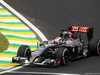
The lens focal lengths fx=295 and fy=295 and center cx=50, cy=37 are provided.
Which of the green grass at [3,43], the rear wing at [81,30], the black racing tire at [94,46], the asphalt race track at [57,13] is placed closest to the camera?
the black racing tire at [94,46]

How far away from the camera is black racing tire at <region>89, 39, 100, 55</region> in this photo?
15064 mm

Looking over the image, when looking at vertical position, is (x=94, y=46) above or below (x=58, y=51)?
above

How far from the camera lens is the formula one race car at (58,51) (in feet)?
39.5

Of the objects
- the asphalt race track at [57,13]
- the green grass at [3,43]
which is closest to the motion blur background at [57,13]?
the asphalt race track at [57,13]

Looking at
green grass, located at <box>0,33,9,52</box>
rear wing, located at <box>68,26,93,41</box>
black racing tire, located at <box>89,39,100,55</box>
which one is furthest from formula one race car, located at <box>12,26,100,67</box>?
green grass, located at <box>0,33,9,52</box>

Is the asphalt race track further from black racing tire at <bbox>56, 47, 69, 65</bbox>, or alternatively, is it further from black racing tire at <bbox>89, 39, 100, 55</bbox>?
black racing tire at <bbox>56, 47, 69, 65</bbox>

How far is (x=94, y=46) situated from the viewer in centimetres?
1509

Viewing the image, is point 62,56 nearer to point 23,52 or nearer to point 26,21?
point 23,52

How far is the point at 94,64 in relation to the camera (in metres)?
12.9

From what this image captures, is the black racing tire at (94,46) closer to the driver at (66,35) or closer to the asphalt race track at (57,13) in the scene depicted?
the driver at (66,35)

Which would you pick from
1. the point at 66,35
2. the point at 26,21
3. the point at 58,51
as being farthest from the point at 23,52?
the point at 26,21

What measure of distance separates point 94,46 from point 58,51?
11.6 feet

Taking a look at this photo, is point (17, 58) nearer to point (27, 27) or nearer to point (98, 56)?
point (98, 56)

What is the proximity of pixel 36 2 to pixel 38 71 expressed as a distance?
16506 millimetres
